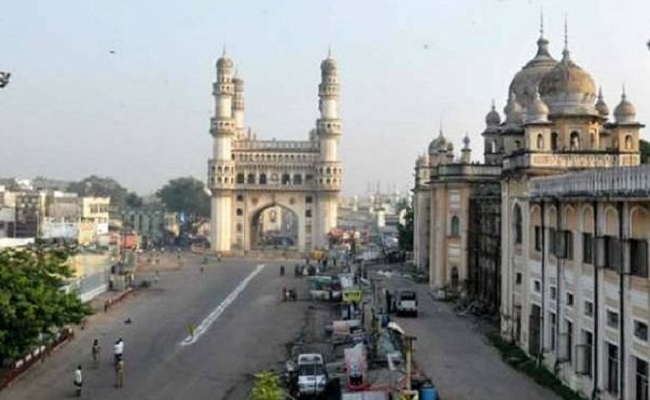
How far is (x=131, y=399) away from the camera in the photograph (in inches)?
885

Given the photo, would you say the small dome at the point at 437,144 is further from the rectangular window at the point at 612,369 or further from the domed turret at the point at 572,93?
the rectangular window at the point at 612,369

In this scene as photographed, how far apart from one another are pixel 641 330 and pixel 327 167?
7625 centimetres

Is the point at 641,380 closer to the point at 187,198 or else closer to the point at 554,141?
the point at 554,141

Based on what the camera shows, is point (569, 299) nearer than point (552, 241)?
Yes

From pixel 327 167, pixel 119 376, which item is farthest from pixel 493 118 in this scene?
pixel 327 167

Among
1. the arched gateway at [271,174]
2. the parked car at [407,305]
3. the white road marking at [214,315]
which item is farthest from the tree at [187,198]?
the parked car at [407,305]

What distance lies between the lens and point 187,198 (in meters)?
138

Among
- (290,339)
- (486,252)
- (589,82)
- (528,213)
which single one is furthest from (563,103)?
(290,339)

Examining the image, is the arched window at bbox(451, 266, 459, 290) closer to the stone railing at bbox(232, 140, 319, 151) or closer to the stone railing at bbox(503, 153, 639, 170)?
the stone railing at bbox(503, 153, 639, 170)

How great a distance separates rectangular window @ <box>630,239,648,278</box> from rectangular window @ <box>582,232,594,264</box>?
97.2 inches

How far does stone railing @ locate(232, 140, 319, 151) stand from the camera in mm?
95125

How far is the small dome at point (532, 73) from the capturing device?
4034 centimetres

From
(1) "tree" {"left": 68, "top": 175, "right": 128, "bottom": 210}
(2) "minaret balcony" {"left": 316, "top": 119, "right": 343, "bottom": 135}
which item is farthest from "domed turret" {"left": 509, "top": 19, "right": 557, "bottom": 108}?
(1) "tree" {"left": 68, "top": 175, "right": 128, "bottom": 210}

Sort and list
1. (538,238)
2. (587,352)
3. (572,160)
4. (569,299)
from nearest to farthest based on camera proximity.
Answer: (587,352)
(569,299)
(538,238)
(572,160)
